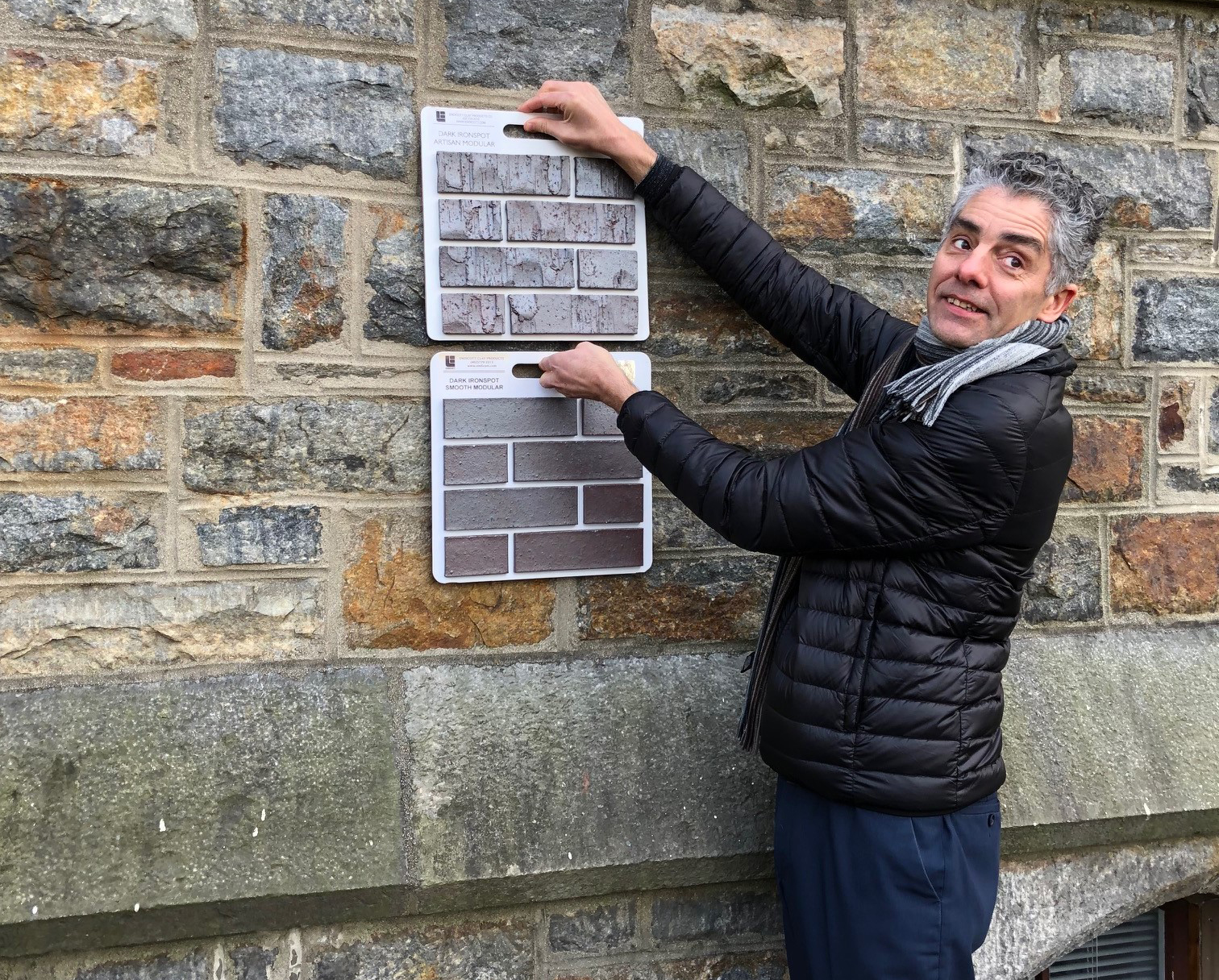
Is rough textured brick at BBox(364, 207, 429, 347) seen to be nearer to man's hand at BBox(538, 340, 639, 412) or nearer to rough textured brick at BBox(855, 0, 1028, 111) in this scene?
man's hand at BBox(538, 340, 639, 412)

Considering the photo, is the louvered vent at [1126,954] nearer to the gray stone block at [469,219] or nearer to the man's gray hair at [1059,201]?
the man's gray hair at [1059,201]

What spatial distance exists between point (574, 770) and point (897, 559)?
728 millimetres

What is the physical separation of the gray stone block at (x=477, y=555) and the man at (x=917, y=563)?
1.40 feet

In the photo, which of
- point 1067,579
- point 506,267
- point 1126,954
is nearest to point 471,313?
point 506,267

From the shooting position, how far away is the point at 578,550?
83.2 inches

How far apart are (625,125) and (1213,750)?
1.82 metres

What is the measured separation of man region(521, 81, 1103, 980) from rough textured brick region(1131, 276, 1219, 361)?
76 cm

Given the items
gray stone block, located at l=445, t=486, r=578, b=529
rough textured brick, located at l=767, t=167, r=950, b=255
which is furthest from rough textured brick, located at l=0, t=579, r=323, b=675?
rough textured brick, located at l=767, t=167, r=950, b=255

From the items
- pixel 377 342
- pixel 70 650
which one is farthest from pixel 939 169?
pixel 70 650

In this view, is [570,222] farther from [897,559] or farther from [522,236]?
[897,559]

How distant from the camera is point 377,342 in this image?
2012mm

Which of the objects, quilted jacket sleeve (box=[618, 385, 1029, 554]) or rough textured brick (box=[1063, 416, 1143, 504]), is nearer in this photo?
quilted jacket sleeve (box=[618, 385, 1029, 554])

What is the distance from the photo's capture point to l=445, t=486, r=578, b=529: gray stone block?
6.72ft

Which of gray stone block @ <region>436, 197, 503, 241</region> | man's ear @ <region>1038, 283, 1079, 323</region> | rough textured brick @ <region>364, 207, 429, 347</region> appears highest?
gray stone block @ <region>436, 197, 503, 241</region>
